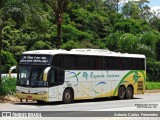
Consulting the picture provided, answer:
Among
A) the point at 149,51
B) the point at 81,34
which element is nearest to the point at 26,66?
the point at 149,51

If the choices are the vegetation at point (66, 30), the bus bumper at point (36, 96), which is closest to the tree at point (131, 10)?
the vegetation at point (66, 30)

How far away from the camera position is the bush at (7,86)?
25812 millimetres

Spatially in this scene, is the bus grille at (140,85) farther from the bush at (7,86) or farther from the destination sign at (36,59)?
the destination sign at (36,59)

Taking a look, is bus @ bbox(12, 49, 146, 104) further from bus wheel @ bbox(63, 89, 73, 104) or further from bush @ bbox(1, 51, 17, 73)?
bush @ bbox(1, 51, 17, 73)

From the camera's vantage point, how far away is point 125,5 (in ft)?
310

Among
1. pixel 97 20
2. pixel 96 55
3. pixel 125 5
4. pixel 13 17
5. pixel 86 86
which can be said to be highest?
pixel 125 5

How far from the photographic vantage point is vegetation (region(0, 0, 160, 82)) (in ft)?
84.8

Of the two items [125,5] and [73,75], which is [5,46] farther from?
[125,5]

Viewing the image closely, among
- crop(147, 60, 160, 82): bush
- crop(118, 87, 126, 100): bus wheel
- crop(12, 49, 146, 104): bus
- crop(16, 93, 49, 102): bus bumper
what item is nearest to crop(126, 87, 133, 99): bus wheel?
crop(12, 49, 146, 104): bus

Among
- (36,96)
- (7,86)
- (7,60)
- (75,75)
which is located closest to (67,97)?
(75,75)

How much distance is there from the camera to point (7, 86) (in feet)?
88.2

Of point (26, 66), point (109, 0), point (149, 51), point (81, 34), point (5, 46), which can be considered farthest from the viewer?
point (109, 0)

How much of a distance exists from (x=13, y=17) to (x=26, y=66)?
10.8 ft

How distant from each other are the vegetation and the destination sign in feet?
7.96
